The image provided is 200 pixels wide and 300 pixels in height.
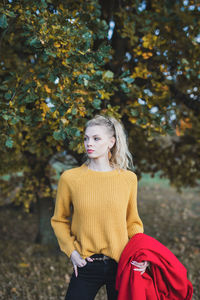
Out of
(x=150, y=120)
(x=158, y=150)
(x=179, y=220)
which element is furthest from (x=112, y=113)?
(x=179, y=220)

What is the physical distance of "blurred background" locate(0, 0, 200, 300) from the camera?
228 cm

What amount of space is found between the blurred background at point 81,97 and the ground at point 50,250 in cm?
3

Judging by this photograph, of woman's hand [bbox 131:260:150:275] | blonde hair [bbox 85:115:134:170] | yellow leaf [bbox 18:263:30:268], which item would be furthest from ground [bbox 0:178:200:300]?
blonde hair [bbox 85:115:134:170]

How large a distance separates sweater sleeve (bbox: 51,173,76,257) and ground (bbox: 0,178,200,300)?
6.92 feet

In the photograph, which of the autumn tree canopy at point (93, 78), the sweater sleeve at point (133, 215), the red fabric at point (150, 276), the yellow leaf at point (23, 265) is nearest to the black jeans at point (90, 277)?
the red fabric at point (150, 276)

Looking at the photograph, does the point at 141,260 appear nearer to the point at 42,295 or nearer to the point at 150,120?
the point at 150,120

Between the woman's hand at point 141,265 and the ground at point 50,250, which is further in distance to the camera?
the ground at point 50,250

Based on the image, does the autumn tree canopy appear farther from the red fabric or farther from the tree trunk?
the red fabric

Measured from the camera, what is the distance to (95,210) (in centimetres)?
190

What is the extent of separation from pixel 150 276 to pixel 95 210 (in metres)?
0.60

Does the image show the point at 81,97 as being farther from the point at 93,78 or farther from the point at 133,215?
the point at 133,215

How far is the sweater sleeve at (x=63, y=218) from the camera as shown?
197 centimetres

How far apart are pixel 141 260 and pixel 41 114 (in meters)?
1.57

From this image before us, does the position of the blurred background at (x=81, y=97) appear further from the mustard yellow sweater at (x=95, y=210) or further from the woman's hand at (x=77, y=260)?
the woman's hand at (x=77, y=260)
